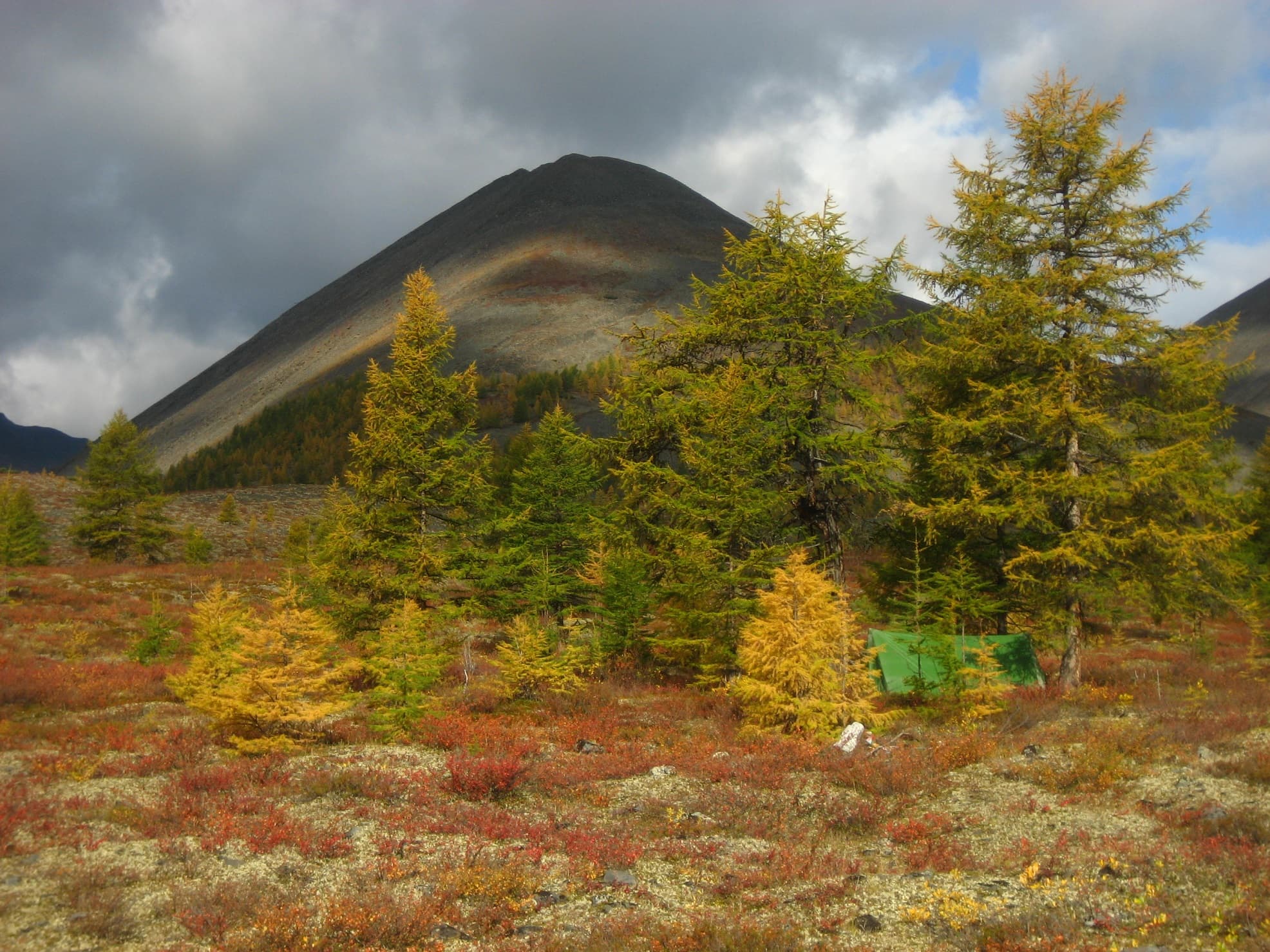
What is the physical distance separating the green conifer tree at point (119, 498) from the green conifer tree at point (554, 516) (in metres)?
27.4

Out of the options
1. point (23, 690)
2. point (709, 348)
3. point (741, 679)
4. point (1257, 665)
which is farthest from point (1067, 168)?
point (23, 690)

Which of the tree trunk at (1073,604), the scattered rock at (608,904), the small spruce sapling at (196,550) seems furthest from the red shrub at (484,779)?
the small spruce sapling at (196,550)

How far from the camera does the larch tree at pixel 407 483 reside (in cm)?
2239

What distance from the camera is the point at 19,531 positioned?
42.6m

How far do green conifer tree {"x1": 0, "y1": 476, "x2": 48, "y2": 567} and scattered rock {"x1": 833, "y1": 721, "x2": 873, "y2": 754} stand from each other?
139 feet

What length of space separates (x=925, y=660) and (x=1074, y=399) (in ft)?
24.7

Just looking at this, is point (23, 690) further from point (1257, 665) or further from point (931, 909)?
point (1257, 665)

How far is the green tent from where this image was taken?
67.4ft

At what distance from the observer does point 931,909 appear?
802 cm

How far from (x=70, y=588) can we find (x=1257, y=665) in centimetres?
4432

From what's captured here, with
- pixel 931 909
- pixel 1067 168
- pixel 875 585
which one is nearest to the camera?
pixel 931 909

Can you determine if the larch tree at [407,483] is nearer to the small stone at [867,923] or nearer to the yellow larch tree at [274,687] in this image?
the yellow larch tree at [274,687]

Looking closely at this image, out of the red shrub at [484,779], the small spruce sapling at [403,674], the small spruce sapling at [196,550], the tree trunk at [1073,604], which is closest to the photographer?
the red shrub at [484,779]

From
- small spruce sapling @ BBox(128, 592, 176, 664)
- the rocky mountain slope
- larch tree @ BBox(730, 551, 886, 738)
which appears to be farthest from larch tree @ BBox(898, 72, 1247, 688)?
the rocky mountain slope
